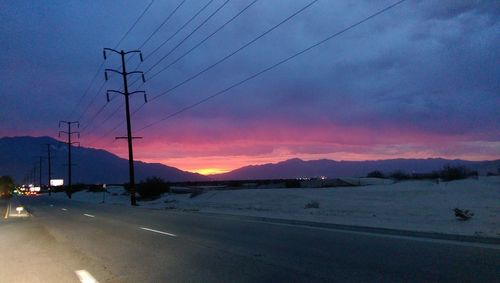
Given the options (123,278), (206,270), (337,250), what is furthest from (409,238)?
(123,278)

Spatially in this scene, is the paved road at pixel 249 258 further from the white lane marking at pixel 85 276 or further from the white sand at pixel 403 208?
the white sand at pixel 403 208

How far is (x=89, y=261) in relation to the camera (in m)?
13.8

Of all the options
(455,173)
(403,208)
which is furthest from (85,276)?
(455,173)

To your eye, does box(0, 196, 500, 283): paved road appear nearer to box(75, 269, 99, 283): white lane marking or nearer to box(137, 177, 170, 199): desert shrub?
box(75, 269, 99, 283): white lane marking

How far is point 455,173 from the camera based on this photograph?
57969mm

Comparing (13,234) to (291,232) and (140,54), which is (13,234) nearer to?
(291,232)

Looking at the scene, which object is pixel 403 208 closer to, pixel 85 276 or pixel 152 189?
pixel 85 276

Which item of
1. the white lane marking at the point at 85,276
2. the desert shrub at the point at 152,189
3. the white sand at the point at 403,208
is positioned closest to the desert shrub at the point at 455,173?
the white sand at the point at 403,208

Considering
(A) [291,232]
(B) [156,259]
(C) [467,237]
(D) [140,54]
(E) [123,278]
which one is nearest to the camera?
(E) [123,278]

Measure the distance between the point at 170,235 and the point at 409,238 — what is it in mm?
7876

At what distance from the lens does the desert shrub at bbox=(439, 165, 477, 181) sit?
56.8 m

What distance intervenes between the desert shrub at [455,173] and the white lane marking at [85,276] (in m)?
49.1

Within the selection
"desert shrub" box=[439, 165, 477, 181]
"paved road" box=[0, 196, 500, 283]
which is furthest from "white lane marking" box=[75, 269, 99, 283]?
"desert shrub" box=[439, 165, 477, 181]

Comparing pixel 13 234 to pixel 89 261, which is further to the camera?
pixel 13 234
